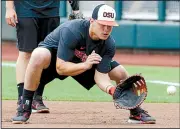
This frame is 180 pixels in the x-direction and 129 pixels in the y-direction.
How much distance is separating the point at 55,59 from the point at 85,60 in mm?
325

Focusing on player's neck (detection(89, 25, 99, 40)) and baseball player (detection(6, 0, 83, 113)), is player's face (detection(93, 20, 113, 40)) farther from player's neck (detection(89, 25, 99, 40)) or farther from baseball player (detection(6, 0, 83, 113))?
baseball player (detection(6, 0, 83, 113))

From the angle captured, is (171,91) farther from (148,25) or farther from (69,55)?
(148,25)

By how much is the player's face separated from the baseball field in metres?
0.83

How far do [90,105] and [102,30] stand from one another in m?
2.21

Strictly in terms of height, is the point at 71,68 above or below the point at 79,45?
below

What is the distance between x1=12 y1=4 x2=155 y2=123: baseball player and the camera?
6.38 m

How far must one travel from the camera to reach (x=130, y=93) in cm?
652

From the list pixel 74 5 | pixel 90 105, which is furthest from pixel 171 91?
pixel 74 5

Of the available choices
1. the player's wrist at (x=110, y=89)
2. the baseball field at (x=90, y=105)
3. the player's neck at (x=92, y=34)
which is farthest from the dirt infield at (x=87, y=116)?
the player's neck at (x=92, y=34)

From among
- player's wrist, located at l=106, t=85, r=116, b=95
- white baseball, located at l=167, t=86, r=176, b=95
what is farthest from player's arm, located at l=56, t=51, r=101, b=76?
white baseball, located at l=167, t=86, r=176, b=95

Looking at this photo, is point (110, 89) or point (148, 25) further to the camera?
point (148, 25)

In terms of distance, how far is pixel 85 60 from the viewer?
6.56 metres

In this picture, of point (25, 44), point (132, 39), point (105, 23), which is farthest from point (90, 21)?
point (132, 39)

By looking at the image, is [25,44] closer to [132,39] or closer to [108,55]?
[108,55]
